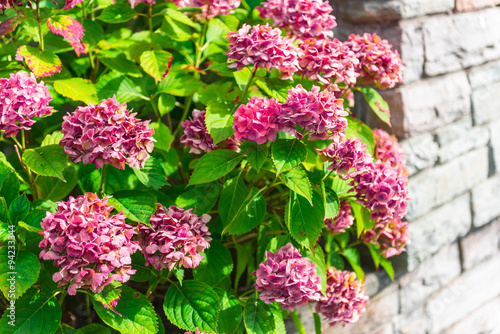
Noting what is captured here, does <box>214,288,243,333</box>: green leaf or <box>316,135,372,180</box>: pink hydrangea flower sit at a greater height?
<box>316,135,372,180</box>: pink hydrangea flower

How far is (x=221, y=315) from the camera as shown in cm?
126

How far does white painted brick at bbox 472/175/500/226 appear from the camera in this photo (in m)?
2.11

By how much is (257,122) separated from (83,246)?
1.40 ft

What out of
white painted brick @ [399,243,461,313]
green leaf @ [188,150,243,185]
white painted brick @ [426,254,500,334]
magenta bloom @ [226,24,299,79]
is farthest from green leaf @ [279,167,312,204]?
white painted brick @ [426,254,500,334]

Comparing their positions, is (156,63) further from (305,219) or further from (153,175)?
(305,219)

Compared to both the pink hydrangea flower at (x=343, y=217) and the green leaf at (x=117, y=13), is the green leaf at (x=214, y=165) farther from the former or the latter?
the green leaf at (x=117, y=13)

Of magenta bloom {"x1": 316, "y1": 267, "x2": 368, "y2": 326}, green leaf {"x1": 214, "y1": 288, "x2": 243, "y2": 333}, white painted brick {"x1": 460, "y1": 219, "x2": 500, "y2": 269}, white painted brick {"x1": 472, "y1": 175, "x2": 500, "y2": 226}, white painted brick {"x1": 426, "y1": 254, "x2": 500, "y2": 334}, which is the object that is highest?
green leaf {"x1": 214, "y1": 288, "x2": 243, "y2": 333}

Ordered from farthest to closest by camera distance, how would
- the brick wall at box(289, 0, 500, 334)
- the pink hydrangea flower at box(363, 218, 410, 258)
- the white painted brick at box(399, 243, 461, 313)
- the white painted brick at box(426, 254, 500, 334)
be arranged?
1. the white painted brick at box(426, 254, 500, 334)
2. the white painted brick at box(399, 243, 461, 313)
3. the brick wall at box(289, 0, 500, 334)
4. the pink hydrangea flower at box(363, 218, 410, 258)

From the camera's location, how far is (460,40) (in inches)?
72.9

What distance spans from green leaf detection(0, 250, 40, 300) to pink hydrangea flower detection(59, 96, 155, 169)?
0.72 feet

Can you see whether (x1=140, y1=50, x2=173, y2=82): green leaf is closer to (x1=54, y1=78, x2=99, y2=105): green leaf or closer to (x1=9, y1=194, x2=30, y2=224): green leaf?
(x1=54, y1=78, x2=99, y2=105): green leaf

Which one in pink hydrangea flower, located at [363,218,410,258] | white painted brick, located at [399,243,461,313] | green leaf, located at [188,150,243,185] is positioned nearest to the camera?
green leaf, located at [188,150,243,185]

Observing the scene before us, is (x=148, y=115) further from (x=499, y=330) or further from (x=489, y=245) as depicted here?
(x=499, y=330)

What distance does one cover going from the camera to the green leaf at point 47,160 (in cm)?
108
